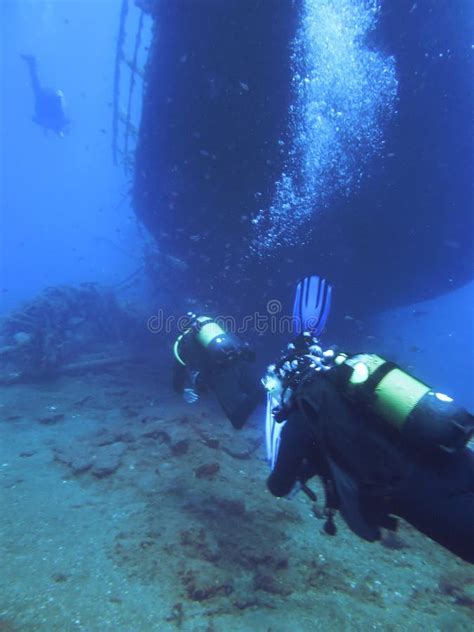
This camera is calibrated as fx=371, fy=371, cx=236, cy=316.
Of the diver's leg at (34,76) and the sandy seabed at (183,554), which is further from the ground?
the diver's leg at (34,76)

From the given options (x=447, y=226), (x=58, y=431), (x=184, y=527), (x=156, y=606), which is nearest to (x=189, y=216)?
(x=58, y=431)

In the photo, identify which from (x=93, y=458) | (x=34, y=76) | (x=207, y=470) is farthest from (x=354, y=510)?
(x=34, y=76)

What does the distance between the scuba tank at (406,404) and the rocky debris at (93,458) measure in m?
4.46

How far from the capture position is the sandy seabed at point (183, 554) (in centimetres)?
344

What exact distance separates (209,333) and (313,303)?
163 centimetres

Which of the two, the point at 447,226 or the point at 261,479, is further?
the point at 447,226

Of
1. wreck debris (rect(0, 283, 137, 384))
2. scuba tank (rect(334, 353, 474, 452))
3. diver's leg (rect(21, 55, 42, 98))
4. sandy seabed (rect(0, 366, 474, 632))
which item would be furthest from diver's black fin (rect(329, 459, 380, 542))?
diver's leg (rect(21, 55, 42, 98))

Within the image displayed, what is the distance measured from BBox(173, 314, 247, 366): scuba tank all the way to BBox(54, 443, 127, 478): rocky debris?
6.83 feet

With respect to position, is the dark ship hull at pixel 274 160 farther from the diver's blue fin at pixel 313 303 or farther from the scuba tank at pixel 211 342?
the diver's blue fin at pixel 313 303

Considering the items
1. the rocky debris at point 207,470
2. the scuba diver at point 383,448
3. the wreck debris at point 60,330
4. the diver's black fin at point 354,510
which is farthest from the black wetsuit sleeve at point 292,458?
the wreck debris at point 60,330

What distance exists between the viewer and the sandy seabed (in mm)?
3438

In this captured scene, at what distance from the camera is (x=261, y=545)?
14.8ft

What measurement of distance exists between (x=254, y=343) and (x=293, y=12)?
28.4 feet

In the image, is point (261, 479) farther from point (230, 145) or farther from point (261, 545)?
point (230, 145)
